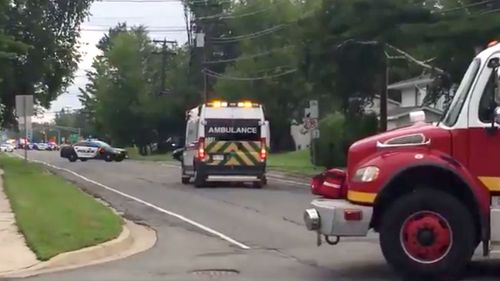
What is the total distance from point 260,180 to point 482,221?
2182cm

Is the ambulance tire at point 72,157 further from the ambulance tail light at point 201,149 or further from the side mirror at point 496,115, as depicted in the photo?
the side mirror at point 496,115

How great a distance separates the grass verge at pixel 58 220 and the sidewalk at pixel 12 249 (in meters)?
0.12

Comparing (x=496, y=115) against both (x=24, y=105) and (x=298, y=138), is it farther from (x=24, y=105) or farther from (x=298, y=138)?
(x=298, y=138)

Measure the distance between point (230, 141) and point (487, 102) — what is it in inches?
827

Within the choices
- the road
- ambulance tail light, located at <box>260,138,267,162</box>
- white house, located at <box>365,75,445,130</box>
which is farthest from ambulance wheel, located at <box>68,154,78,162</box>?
the road

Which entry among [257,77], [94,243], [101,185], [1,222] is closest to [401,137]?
[94,243]

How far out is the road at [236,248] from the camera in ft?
41.8

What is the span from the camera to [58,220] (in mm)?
18234

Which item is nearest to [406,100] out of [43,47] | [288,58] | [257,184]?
[288,58]

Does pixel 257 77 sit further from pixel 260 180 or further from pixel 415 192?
pixel 415 192

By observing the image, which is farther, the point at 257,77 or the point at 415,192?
the point at 257,77

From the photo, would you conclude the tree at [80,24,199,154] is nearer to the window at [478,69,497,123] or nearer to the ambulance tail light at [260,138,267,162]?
the ambulance tail light at [260,138,267,162]

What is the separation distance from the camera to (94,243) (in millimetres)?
15445

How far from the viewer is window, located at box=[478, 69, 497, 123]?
452 inches
